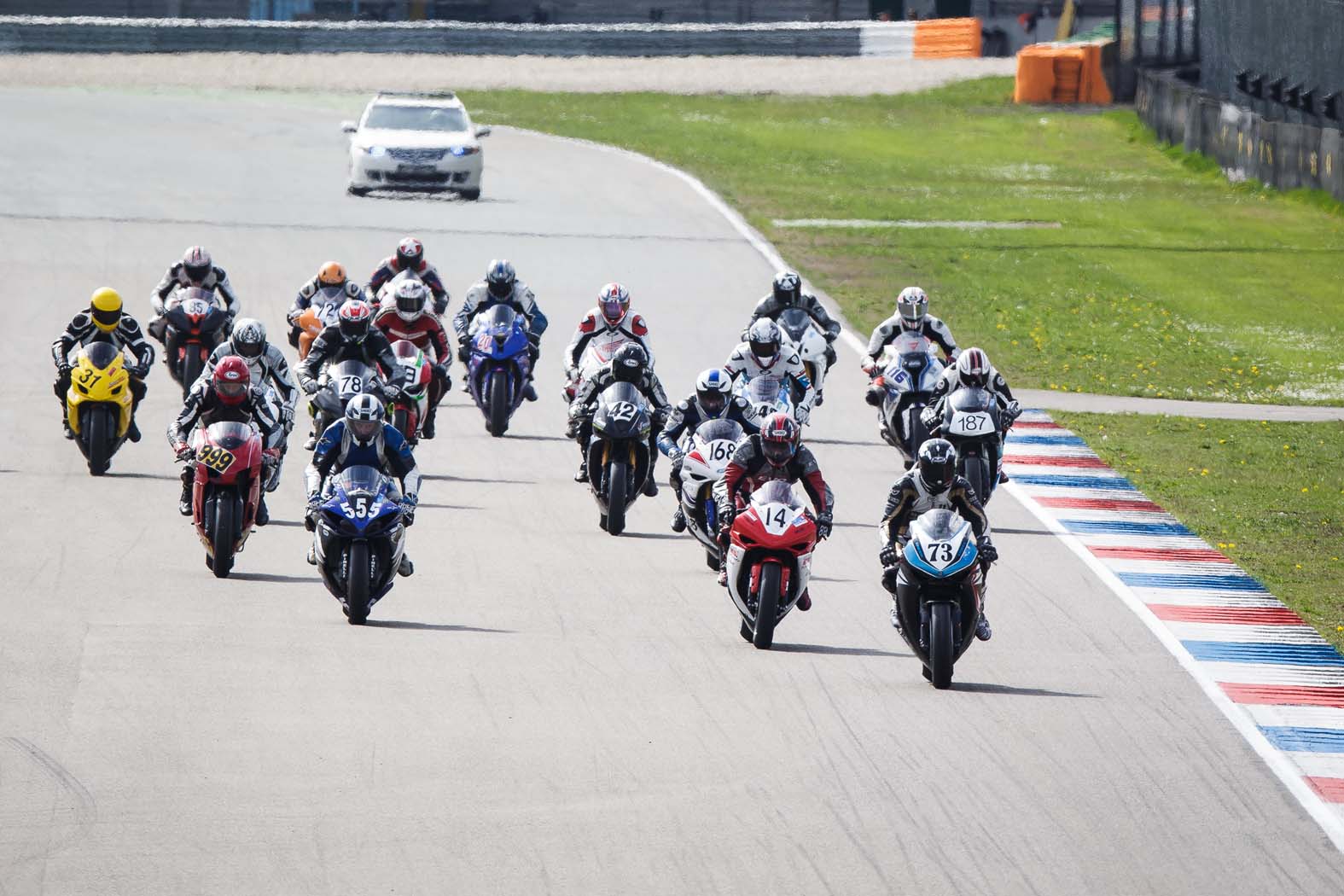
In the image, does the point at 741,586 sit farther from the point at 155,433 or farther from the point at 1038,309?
the point at 1038,309

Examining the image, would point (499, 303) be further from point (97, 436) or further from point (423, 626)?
point (423, 626)

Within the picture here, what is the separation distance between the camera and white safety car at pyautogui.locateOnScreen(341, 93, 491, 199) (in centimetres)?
3781

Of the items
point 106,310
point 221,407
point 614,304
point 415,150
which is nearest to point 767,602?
point 221,407

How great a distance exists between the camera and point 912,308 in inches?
794

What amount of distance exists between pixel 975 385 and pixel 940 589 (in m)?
5.09

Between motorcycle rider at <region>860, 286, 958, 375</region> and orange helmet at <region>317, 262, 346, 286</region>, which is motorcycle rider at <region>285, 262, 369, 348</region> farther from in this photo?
motorcycle rider at <region>860, 286, 958, 375</region>

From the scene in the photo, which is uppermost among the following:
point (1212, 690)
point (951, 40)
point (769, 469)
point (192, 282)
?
point (951, 40)

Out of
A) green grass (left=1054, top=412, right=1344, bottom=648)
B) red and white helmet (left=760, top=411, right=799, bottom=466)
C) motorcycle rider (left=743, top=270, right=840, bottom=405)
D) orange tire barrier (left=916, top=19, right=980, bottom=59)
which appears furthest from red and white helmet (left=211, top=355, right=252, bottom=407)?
orange tire barrier (left=916, top=19, right=980, bottom=59)

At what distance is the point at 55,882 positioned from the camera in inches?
372

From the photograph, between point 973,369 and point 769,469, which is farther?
point 973,369

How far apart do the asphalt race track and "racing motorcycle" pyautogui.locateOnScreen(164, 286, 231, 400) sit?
31.1 inches

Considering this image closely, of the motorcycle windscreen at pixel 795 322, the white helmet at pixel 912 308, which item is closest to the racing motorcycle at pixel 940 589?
the white helmet at pixel 912 308

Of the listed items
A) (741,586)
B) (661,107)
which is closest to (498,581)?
(741,586)

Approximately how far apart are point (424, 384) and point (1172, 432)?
27.9 ft
